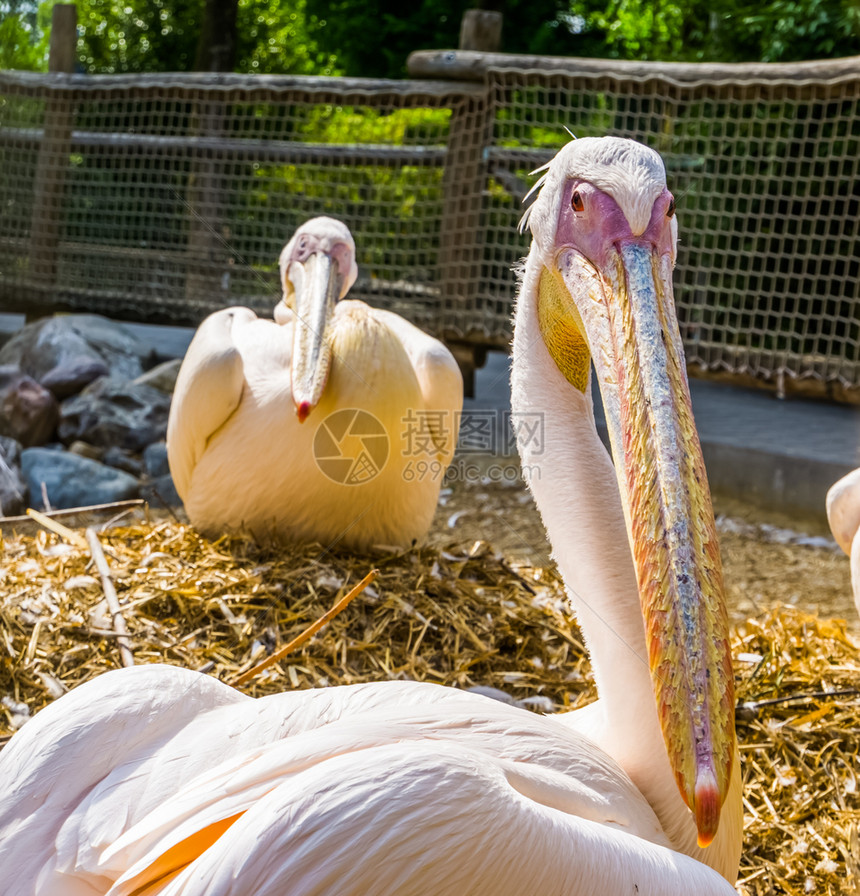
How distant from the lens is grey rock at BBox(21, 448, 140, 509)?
4.43m

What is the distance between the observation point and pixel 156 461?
16.3 feet

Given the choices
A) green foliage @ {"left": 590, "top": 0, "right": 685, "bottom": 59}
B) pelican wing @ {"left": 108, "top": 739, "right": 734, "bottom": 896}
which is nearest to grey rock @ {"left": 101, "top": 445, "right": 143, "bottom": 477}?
pelican wing @ {"left": 108, "top": 739, "right": 734, "bottom": 896}

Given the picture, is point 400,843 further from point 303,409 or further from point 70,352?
point 70,352

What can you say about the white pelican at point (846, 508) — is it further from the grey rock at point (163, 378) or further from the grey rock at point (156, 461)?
the grey rock at point (163, 378)

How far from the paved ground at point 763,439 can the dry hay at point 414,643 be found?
5.96 feet

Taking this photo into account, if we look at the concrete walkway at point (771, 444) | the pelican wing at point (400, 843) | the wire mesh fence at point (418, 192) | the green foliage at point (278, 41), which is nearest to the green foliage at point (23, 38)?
the wire mesh fence at point (418, 192)

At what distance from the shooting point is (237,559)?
261 cm

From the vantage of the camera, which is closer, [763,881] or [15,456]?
[763,881]

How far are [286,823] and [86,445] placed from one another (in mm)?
4507

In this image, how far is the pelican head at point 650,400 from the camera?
3.60ft

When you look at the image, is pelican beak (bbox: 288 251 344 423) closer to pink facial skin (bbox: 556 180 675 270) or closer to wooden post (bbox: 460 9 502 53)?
pink facial skin (bbox: 556 180 675 270)

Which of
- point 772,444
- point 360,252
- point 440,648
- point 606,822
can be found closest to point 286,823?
point 606,822

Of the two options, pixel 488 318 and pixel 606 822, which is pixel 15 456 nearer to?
pixel 488 318

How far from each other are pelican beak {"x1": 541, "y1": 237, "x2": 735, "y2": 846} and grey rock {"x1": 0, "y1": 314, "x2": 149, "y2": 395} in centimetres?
466
